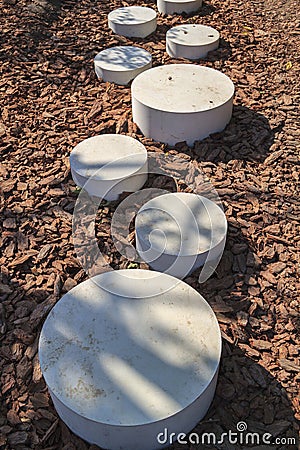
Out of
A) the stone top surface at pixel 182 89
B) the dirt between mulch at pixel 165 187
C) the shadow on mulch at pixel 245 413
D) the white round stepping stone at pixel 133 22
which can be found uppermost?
the white round stepping stone at pixel 133 22

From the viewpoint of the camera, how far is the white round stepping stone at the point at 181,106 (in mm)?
4742

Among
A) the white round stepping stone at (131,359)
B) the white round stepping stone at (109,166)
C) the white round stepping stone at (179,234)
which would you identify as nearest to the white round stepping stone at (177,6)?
the white round stepping stone at (109,166)

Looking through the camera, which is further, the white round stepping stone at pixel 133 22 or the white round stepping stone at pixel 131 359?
the white round stepping stone at pixel 133 22

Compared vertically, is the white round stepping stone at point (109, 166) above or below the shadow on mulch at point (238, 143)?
above

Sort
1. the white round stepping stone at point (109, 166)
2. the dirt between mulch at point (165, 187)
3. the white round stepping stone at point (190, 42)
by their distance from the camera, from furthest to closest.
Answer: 1. the white round stepping stone at point (190, 42)
2. the white round stepping stone at point (109, 166)
3. the dirt between mulch at point (165, 187)

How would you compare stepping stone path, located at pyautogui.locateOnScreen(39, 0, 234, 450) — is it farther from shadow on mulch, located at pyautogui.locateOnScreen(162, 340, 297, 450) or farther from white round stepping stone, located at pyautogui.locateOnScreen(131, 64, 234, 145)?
white round stepping stone, located at pyautogui.locateOnScreen(131, 64, 234, 145)

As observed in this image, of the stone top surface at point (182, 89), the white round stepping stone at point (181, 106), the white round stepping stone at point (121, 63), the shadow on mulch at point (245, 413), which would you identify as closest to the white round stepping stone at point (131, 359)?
the shadow on mulch at point (245, 413)

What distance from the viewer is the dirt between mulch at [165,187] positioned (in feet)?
9.95

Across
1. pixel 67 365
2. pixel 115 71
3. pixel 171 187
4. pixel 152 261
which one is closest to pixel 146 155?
pixel 171 187

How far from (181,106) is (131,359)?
2.78 metres

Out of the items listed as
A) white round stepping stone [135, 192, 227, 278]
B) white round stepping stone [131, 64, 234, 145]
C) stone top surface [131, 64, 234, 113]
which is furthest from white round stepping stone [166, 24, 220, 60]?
white round stepping stone [135, 192, 227, 278]

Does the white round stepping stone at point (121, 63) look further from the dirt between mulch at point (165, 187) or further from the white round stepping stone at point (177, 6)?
the white round stepping stone at point (177, 6)

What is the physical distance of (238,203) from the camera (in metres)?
4.25

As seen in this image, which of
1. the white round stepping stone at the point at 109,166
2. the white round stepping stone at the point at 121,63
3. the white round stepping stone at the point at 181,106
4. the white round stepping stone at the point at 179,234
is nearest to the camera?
the white round stepping stone at the point at 179,234
